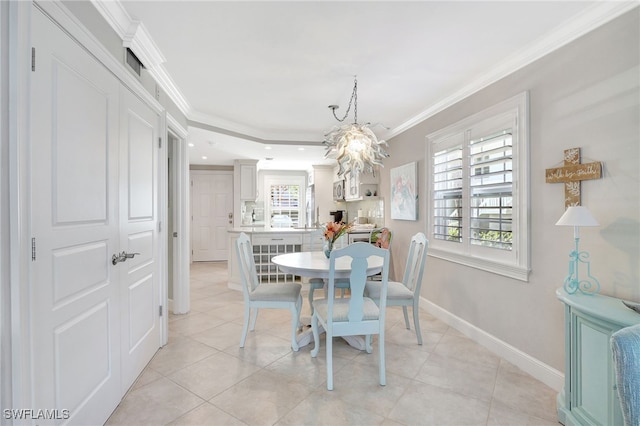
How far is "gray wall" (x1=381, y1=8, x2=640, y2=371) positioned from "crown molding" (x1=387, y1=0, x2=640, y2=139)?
0.04 meters

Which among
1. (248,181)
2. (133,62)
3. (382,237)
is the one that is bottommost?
(382,237)

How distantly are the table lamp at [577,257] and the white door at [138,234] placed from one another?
108 inches

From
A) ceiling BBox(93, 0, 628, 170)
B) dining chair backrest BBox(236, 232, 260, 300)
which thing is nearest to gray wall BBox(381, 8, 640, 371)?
ceiling BBox(93, 0, 628, 170)

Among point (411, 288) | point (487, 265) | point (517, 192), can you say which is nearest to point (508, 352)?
point (487, 265)

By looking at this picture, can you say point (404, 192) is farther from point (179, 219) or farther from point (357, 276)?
point (179, 219)

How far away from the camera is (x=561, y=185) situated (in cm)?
208

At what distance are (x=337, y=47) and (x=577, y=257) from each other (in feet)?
Answer: 6.94

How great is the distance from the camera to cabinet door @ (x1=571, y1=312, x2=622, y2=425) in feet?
4.71

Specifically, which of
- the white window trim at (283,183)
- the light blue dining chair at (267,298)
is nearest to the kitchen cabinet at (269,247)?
the light blue dining chair at (267,298)

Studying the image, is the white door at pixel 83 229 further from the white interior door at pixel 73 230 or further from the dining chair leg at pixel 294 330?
the dining chair leg at pixel 294 330

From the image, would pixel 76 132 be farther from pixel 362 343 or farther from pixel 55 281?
pixel 362 343

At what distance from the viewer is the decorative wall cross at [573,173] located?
6.10 feet

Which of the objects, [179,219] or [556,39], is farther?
[179,219]

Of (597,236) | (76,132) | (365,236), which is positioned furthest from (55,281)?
(365,236)
